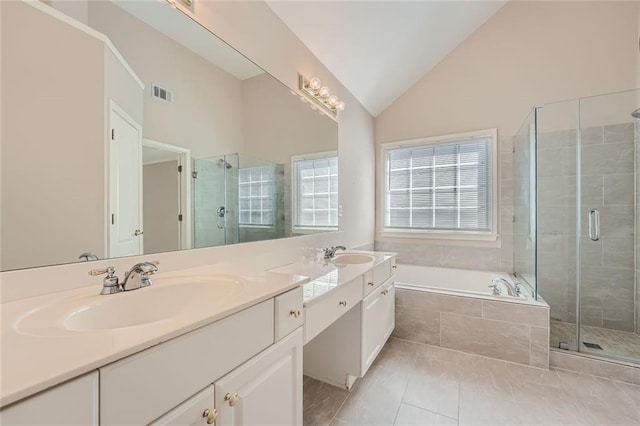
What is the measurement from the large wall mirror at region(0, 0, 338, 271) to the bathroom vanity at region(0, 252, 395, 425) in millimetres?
192

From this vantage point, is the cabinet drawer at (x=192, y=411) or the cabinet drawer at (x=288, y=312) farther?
the cabinet drawer at (x=288, y=312)

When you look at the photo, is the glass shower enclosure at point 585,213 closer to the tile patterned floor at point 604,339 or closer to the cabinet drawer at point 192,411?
the tile patterned floor at point 604,339

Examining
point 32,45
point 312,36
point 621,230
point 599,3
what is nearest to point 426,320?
point 621,230

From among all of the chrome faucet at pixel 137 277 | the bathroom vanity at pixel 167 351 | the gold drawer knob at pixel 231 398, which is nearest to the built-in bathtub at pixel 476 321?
the bathroom vanity at pixel 167 351

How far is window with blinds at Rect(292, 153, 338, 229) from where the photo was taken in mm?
2076

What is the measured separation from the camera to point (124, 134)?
3.40ft

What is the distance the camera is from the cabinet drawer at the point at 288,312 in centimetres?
96

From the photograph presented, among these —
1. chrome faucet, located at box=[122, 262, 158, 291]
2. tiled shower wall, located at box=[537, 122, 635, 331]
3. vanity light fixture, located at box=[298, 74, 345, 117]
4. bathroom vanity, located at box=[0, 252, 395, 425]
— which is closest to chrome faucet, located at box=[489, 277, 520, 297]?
tiled shower wall, located at box=[537, 122, 635, 331]

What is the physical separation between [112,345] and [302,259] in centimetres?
152

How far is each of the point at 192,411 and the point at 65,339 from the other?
1.07ft

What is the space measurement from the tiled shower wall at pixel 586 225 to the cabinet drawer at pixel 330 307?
6.72 ft

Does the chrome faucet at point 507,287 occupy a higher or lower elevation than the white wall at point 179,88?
lower

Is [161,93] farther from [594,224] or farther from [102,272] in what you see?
[594,224]

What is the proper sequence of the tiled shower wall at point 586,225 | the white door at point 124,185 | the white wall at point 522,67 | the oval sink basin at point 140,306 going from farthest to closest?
the white wall at point 522,67, the tiled shower wall at point 586,225, the white door at point 124,185, the oval sink basin at point 140,306
